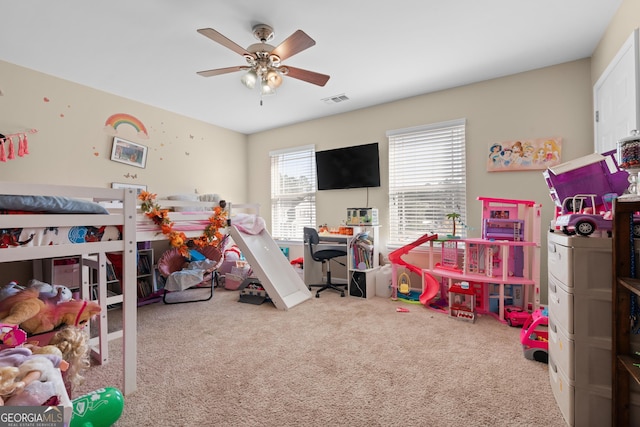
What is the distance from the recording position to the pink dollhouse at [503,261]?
272cm

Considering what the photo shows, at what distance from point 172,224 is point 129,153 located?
5.86 feet

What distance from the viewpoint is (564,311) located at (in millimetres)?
1444

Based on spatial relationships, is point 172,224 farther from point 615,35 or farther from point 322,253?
point 615,35

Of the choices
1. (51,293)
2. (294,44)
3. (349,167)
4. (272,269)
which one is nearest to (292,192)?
(349,167)

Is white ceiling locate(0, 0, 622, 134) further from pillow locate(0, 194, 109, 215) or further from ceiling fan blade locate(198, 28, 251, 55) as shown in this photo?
pillow locate(0, 194, 109, 215)

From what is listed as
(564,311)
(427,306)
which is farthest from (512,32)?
(427,306)

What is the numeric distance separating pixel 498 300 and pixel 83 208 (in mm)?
3467

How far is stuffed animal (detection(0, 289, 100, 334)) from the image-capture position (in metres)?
1.41

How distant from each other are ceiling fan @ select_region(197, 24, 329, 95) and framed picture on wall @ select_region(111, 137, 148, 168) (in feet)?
6.30

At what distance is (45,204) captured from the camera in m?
1.42

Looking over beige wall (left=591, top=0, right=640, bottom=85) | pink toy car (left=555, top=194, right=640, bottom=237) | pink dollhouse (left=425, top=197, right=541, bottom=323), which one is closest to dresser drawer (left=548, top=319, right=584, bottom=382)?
pink toy car (left=555, top=194, right=640, bottom=237)

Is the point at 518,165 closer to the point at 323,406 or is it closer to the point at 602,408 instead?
the point at 602,408

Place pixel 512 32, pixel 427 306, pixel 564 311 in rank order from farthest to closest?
pixel 427 306, pixel 512 32, pixel 564 311

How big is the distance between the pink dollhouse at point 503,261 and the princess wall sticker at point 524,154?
449 mm
